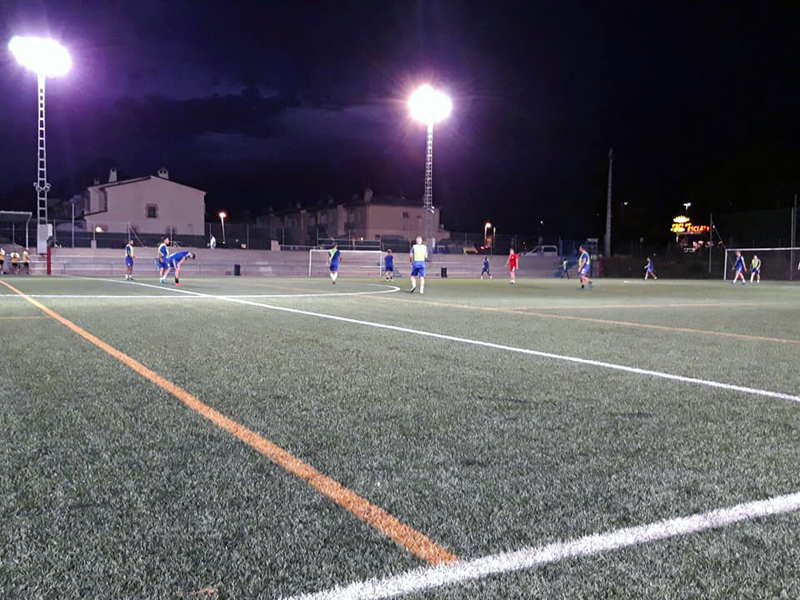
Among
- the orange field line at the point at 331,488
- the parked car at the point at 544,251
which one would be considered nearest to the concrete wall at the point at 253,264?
the parked car at the point at 544,251

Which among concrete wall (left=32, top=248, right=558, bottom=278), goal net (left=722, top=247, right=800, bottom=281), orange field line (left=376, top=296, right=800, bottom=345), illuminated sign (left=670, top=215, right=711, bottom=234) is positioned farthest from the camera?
illuminated sign (left=670, top=215, right=711, bottom=234)

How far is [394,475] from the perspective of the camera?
3.05m

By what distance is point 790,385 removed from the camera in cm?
543

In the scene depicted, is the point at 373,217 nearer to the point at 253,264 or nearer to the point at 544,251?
the point at 544,251

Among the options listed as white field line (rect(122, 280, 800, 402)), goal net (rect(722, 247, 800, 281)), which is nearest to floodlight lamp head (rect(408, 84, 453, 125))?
goal net (rect(722, 247, 800, 281))

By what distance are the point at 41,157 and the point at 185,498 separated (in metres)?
31.3

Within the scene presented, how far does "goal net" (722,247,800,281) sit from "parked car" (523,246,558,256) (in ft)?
45.6

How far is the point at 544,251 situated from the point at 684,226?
3105 cm

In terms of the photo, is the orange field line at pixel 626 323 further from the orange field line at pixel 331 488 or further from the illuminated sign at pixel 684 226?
the illuminated sign at pixel 684 226

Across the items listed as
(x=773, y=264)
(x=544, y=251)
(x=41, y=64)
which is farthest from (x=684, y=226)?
(x=41, y=64)

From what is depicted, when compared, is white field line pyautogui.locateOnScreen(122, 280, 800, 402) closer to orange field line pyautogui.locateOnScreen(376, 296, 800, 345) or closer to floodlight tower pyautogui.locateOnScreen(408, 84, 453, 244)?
orange field line pyautogui.locateOnScreen(376, 296, 800, 345)

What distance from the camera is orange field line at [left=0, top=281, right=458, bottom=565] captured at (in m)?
2.30

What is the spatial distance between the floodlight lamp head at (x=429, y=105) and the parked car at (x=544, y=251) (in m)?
20.1

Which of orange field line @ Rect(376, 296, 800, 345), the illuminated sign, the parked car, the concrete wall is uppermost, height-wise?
the illuminated sign
